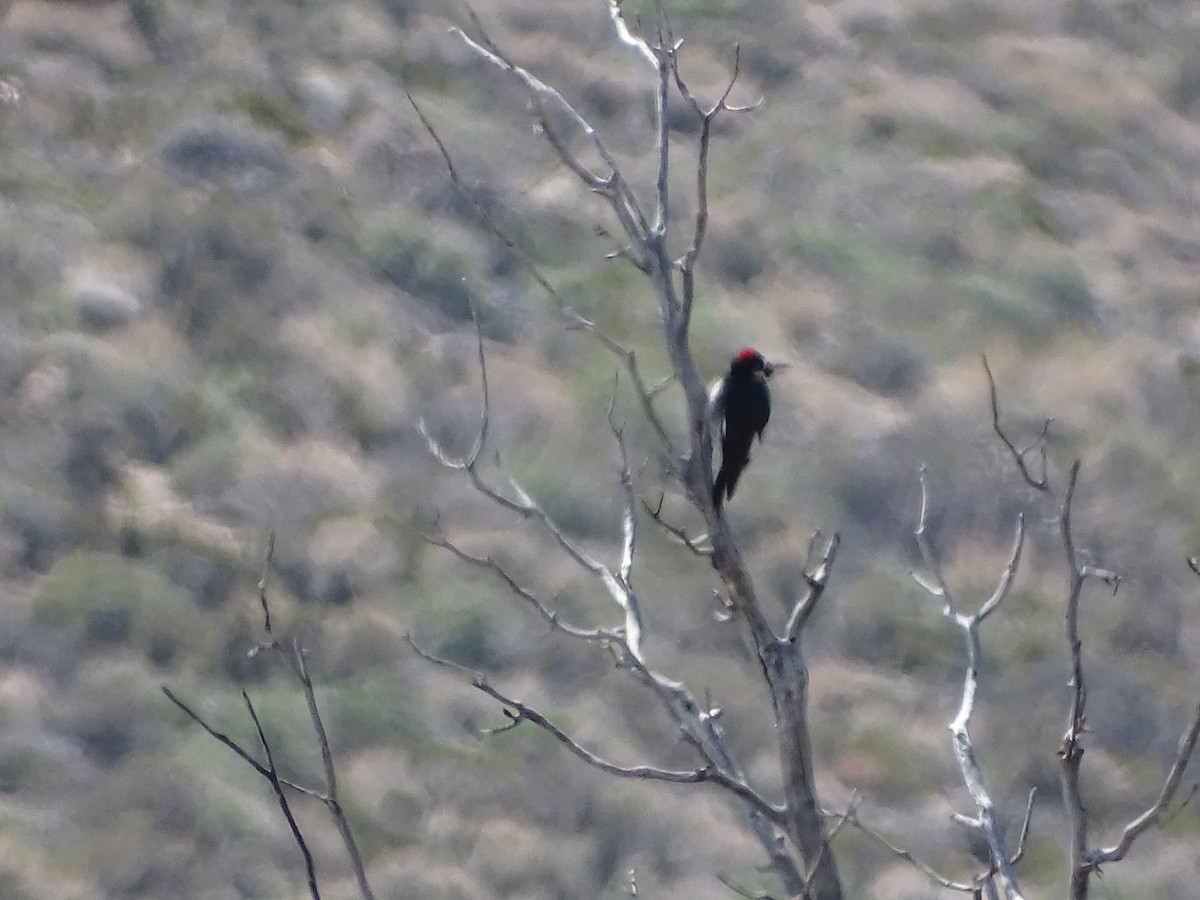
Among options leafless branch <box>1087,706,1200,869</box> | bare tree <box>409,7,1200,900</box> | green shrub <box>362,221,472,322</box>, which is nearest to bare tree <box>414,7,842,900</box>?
bare tree <box>409,7,1200,900</box>

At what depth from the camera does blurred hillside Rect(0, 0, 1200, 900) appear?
11.8m

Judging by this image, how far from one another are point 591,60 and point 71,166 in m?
7.32

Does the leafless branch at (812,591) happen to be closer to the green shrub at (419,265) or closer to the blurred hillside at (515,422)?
the blurred hillside at (515,422)

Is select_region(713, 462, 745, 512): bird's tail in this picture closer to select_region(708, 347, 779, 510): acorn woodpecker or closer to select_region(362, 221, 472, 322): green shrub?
select_region(708, 347, 779, 510): acorn woodpecker

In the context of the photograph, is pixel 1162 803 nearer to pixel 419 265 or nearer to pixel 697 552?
pixel 697 552

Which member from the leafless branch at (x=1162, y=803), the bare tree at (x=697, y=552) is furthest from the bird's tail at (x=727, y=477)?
the leafless branch at (x=1162, y=803)

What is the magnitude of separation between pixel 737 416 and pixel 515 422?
7593 mm

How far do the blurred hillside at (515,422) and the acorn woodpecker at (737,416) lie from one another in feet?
4.83

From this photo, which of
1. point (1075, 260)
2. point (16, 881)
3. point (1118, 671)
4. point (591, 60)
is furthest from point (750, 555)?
point (591, 60)

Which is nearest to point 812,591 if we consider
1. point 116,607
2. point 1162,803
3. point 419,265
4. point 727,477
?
point 1162,803

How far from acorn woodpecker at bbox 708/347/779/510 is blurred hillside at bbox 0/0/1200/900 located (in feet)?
4.83

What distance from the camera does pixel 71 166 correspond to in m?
18.9

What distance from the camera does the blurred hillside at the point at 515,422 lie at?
38.8 ft

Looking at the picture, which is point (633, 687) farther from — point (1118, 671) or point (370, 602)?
point (1118, 671)
